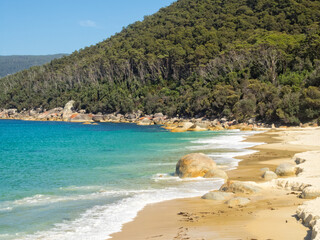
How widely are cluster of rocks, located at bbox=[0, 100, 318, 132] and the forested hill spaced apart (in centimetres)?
208

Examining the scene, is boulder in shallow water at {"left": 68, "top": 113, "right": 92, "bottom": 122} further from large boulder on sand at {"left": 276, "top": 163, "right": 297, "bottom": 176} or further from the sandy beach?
the sandy beach

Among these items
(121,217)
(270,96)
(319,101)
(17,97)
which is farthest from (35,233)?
(17,97)

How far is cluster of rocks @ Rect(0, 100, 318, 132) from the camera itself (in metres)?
58.5

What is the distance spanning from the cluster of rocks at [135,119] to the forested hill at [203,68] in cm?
208

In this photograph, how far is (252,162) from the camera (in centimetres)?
2264

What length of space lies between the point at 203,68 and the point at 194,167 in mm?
72657

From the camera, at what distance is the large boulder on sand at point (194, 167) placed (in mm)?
18188

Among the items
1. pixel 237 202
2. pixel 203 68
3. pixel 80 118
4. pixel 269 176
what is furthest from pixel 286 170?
pixel 80 118

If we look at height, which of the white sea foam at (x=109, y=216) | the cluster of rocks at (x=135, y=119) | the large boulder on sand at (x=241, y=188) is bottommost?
the white sea foam at (x=109, y=216)

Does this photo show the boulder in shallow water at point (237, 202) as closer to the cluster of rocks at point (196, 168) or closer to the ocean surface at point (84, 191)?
the ocean surface at point (84, 191)

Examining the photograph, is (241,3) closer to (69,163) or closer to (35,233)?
(69,163)

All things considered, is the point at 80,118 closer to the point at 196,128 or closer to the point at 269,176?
the point at 196,128

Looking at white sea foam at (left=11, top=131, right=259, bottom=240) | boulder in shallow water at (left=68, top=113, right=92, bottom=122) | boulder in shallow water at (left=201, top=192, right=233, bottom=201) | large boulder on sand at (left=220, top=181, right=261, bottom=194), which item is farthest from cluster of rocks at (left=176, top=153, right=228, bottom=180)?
boulder in shallow water at (left=68, top=113, right=92, bottom=122)

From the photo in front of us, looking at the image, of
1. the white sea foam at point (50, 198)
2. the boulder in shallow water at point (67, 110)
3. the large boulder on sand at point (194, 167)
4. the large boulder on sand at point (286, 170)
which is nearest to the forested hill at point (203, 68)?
the boulder in shallow water at point (67, 110)
